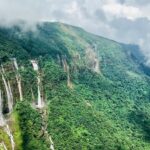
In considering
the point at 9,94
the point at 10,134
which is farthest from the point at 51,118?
the point at 10,134

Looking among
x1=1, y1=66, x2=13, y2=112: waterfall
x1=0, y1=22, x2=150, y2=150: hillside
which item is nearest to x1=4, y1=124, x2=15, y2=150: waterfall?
x1=0, y1=22, x2=150, y2=150: hillside

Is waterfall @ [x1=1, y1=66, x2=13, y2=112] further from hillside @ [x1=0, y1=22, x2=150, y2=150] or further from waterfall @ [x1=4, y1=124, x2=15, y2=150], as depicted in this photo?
waterfall @ [x1=4, y1=124, x2=15, y2=150]

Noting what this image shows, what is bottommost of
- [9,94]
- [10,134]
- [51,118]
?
[10,134]

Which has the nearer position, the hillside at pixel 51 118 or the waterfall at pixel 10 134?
the waterfall at pixel 10 134

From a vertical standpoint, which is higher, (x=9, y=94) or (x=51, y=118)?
(x=9, y=94)

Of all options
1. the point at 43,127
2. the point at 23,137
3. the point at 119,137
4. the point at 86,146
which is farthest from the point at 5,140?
the point at 119,137

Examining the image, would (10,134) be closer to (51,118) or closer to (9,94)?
(51,118)

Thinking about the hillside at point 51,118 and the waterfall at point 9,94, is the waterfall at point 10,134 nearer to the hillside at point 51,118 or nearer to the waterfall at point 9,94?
the hillside at point 51,118

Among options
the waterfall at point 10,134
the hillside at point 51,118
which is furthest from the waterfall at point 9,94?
the waterfall at point 10,134

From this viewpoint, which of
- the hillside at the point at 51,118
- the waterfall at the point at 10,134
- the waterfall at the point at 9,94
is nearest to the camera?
the waterfall at the point at 10,134

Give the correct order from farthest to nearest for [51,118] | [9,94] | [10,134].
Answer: [9,94], [51,118], [10,134]

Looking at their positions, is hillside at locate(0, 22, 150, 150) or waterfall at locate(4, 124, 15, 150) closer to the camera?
waterfall at locate(4, 124, 15, 150)
